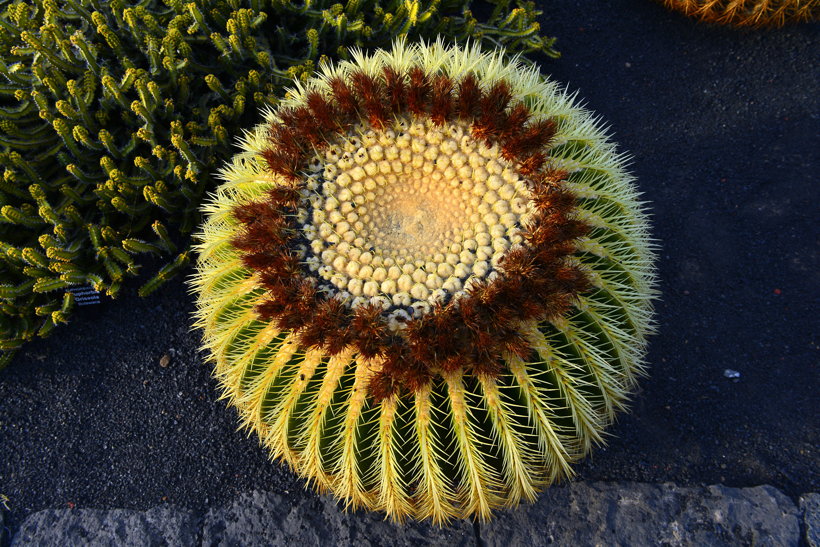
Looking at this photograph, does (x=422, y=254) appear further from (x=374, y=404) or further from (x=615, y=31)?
(x=615, y=31)

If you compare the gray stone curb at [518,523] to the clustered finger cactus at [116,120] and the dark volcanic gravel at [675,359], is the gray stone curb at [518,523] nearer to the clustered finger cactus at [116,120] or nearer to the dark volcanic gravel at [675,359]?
the dark volcanic gravel at [675,359]

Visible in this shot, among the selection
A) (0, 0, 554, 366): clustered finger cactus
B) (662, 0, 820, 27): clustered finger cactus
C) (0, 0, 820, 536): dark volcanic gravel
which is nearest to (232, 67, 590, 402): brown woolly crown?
(0, 0, 554, 366): clustered finger cactus

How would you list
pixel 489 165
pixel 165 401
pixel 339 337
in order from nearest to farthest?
pixel 339 337
pixel 489 165
pixel 165 401

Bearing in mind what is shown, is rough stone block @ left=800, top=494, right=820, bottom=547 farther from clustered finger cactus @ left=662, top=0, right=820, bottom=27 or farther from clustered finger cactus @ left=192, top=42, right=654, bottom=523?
clustered finger cactus @ left=662, top=0, right=820, bottom=27

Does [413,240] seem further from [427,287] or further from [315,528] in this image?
[315,528]

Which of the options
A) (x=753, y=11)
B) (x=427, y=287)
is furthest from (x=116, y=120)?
(x=753, y=11)


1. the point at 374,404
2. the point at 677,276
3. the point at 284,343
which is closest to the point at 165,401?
the point at 284,343
